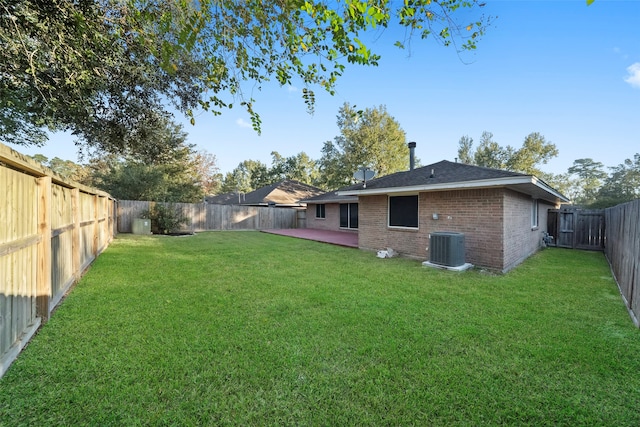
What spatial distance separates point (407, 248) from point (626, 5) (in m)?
6.68

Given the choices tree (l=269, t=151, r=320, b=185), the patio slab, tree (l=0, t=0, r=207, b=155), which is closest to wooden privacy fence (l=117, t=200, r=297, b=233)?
the patio slab

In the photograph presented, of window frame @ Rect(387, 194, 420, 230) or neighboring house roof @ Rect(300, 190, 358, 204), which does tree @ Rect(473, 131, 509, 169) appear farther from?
window frame @ Rect(387, 194, 420, 230)

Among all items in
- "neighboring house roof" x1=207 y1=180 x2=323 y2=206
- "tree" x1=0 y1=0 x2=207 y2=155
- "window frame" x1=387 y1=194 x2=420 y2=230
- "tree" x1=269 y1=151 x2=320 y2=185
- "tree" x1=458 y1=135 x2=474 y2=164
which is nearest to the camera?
"tree" x1=0 y1=0 x2=207 y2=155

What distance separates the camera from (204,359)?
2518 mm

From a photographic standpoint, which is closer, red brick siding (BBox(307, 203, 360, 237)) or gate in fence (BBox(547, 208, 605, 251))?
gate in fence (BBox(547, 208, 605, 251))

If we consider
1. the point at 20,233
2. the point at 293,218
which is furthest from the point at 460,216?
the point at 293,218

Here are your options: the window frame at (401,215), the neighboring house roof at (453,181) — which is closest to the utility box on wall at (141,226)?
the neighboring house roof at (453,181)

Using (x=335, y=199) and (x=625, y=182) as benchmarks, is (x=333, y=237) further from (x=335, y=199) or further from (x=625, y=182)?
(x=625, y=182)

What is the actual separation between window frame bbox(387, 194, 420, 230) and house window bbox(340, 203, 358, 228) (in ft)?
21.3

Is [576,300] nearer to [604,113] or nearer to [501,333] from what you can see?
[501,333]

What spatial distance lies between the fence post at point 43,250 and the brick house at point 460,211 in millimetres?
7511

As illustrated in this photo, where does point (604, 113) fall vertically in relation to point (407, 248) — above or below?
above

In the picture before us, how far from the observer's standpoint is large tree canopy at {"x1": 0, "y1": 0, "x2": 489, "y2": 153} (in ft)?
8.37

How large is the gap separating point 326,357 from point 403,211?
6552 millimetres
